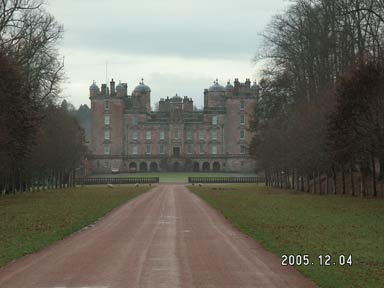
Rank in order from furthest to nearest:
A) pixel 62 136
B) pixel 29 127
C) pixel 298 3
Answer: pixel 62 136, pixel 298 3, pixel 29 127

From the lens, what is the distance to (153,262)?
15164mm

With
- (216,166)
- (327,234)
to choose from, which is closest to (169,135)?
(216,166)

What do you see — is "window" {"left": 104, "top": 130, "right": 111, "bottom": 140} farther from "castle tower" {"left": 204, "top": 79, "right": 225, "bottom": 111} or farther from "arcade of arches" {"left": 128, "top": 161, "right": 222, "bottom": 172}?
"castle tower" {"left": 204, "top": 79, "right": 225, "bottom": 111}

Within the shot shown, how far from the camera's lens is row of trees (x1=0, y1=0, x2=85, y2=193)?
39.9 metres

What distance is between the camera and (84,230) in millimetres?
23766

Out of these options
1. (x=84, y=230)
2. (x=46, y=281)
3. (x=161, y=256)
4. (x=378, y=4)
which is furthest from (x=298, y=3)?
(x=46, y=281)

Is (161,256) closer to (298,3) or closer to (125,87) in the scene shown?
(298,3)

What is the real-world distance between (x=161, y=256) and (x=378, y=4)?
24.6m

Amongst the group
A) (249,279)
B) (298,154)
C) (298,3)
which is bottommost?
(249,279)

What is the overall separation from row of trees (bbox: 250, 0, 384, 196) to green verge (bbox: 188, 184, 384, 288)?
4.90 meters

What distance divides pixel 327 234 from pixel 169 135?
401 feet

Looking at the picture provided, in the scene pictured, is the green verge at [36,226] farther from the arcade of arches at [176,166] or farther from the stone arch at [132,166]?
the stone arch at [132,166]

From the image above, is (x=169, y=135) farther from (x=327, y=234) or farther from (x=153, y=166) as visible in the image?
(x=327, y=234)

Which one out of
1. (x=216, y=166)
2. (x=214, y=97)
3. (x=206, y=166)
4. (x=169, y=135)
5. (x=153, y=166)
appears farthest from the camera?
(x=214, y=97)
